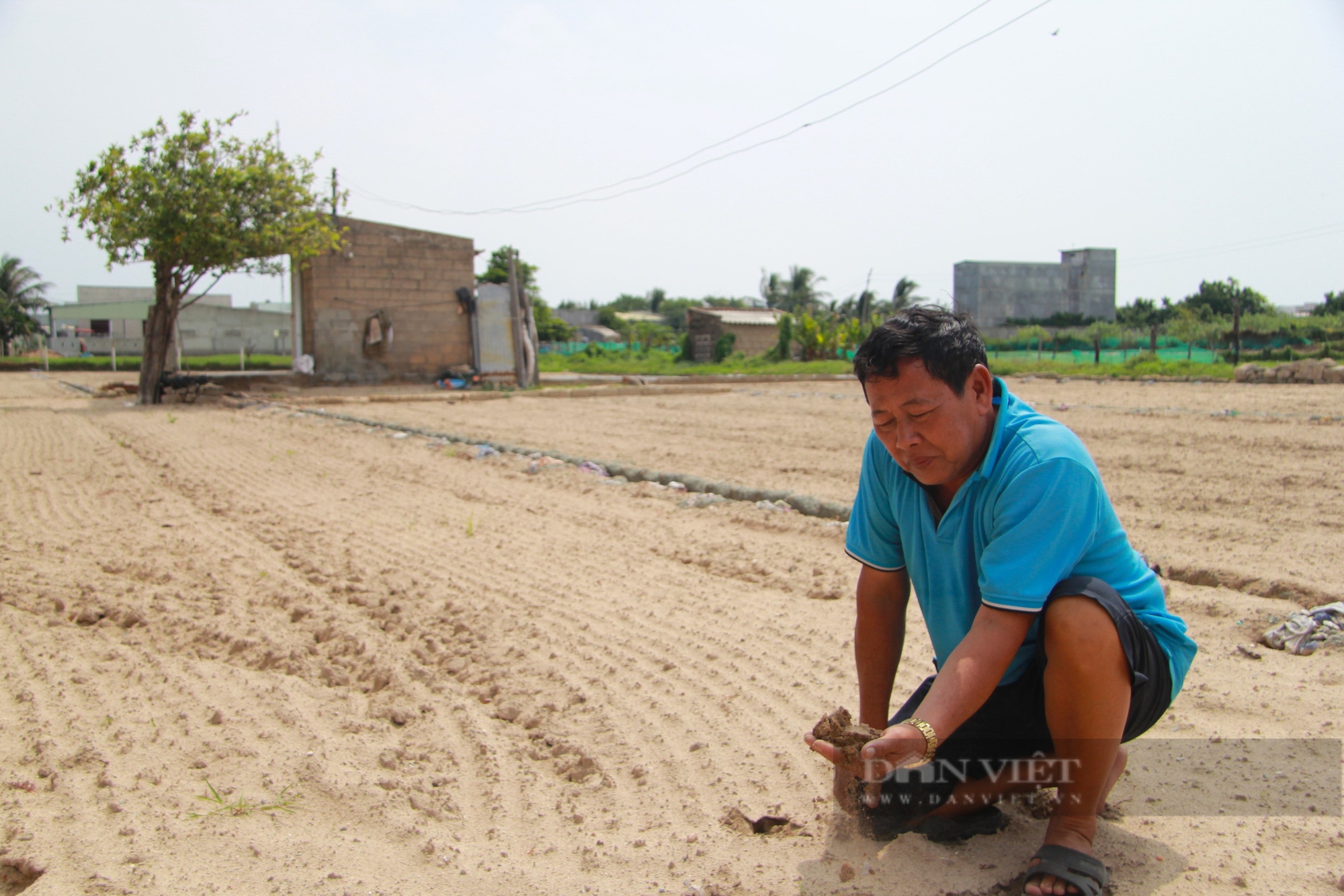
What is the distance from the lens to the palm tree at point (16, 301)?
41438 millimetres

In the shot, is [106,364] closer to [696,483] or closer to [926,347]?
[696,483]

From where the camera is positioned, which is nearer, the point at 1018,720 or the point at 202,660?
the point at 1018,720

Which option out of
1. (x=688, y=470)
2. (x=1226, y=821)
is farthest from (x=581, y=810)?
(x=688, y=470)

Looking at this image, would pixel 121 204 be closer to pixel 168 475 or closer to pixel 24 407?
pixel 24 407

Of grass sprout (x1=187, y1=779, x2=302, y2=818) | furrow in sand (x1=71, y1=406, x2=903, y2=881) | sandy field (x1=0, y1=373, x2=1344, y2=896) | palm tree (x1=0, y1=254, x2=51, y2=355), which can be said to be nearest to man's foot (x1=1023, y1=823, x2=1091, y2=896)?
sandy field (x1=0, y1=373, x2=1344, y2=896)

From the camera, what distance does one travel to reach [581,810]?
226cm

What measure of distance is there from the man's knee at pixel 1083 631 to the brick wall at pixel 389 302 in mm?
19562

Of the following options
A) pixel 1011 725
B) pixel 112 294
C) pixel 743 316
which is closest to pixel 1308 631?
pixel 1011 725

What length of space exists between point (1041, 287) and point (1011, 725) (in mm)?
37672

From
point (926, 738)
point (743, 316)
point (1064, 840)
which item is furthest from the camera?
point (743, 316)

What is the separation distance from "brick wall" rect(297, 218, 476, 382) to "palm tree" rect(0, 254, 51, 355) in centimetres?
3075

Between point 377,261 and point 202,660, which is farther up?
point 377,261

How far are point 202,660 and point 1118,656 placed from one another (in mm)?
3027

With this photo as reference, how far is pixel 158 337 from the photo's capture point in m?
16.7
